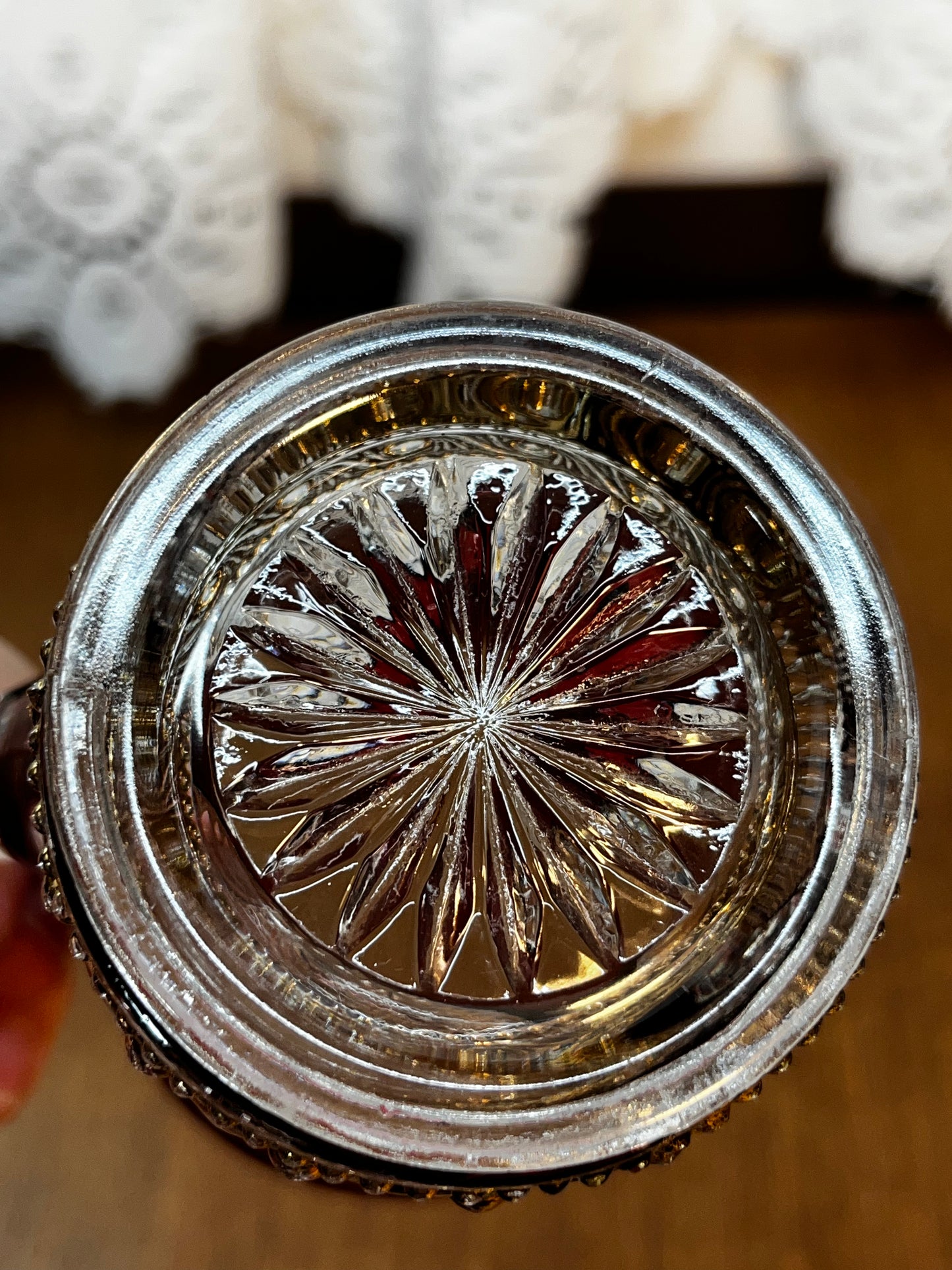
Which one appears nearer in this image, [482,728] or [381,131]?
[482,728]

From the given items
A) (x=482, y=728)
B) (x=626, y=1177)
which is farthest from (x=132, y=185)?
(x=626, y=1177)

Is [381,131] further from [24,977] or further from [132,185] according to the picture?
[24,977]

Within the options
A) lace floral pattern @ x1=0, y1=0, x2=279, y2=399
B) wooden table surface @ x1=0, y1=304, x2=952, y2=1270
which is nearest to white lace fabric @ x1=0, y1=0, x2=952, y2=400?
lace floral pattern @ x1=0, y1=0, x2=279, y2=399

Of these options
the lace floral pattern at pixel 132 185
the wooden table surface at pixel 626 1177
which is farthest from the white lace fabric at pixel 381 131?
the wooden table surface at pixel 626 1177

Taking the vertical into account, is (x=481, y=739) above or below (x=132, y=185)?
below

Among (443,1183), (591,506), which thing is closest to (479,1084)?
(443,1183)

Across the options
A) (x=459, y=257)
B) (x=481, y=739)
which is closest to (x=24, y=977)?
(x=481, y=739)

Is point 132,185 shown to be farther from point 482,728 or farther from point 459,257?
point 482,728
